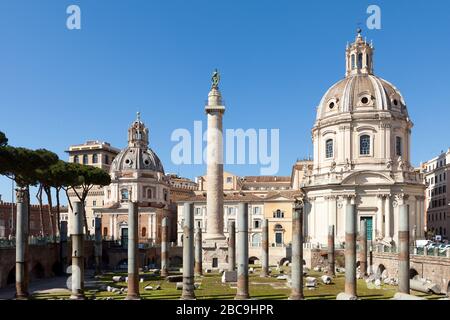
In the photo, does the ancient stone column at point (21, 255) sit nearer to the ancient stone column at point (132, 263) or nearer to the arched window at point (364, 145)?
the ancient stone column at point (132, 263)

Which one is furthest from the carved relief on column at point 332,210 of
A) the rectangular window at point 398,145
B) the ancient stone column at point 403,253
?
the ancient stone column at point 403,253

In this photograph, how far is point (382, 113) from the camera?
53094mm

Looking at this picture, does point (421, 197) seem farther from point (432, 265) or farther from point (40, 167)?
point (40, 167)

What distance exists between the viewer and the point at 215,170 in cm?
4450

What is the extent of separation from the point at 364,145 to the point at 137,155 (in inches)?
1351

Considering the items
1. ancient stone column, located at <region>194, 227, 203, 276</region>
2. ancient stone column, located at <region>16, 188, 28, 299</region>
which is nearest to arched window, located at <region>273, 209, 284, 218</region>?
ancient stone column, located at <region>194, 227, 203, 276</region>

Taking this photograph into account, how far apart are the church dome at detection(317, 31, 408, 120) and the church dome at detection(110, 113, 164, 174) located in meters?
28.4

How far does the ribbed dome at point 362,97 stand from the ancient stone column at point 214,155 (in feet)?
50.4

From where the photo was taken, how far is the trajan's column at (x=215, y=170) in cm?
4447

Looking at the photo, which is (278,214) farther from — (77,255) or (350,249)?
(77,255)

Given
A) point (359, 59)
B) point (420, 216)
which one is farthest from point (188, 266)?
point (359, 59)

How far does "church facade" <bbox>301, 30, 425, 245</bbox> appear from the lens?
52375mm

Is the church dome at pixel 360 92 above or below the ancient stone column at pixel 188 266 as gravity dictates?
above
